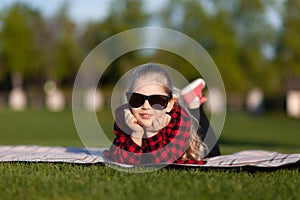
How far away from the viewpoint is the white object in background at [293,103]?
32.0 m

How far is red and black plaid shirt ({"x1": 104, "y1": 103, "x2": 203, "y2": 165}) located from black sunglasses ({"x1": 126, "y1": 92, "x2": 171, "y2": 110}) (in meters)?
0.14

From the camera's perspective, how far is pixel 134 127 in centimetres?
404

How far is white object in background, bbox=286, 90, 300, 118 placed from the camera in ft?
105

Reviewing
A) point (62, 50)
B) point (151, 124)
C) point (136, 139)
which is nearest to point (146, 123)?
point (151, 124)

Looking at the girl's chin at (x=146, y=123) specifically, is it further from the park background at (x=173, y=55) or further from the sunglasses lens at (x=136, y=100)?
the park background at (x=173, y=55)

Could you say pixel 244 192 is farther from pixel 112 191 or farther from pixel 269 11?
pixel 269 11

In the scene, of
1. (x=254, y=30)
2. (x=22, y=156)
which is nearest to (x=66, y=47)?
(x=254, y=30)

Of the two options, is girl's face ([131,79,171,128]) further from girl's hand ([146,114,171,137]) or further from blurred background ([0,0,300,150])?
blurred background ([0,0,300,150])

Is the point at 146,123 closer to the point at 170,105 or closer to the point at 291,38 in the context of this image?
the point at 170,105

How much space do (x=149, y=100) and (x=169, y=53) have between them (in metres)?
31.2

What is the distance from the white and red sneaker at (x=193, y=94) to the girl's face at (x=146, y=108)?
1.07 metres

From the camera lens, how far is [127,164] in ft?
13.8

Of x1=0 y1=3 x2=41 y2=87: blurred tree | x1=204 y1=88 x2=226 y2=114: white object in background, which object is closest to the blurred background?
x1=0 y1=3 x2=41 y2=87: blurred tree

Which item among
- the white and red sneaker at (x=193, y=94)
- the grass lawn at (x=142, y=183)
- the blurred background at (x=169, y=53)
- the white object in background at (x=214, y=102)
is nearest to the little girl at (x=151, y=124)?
the grass lawn at (x=142, y=183)
